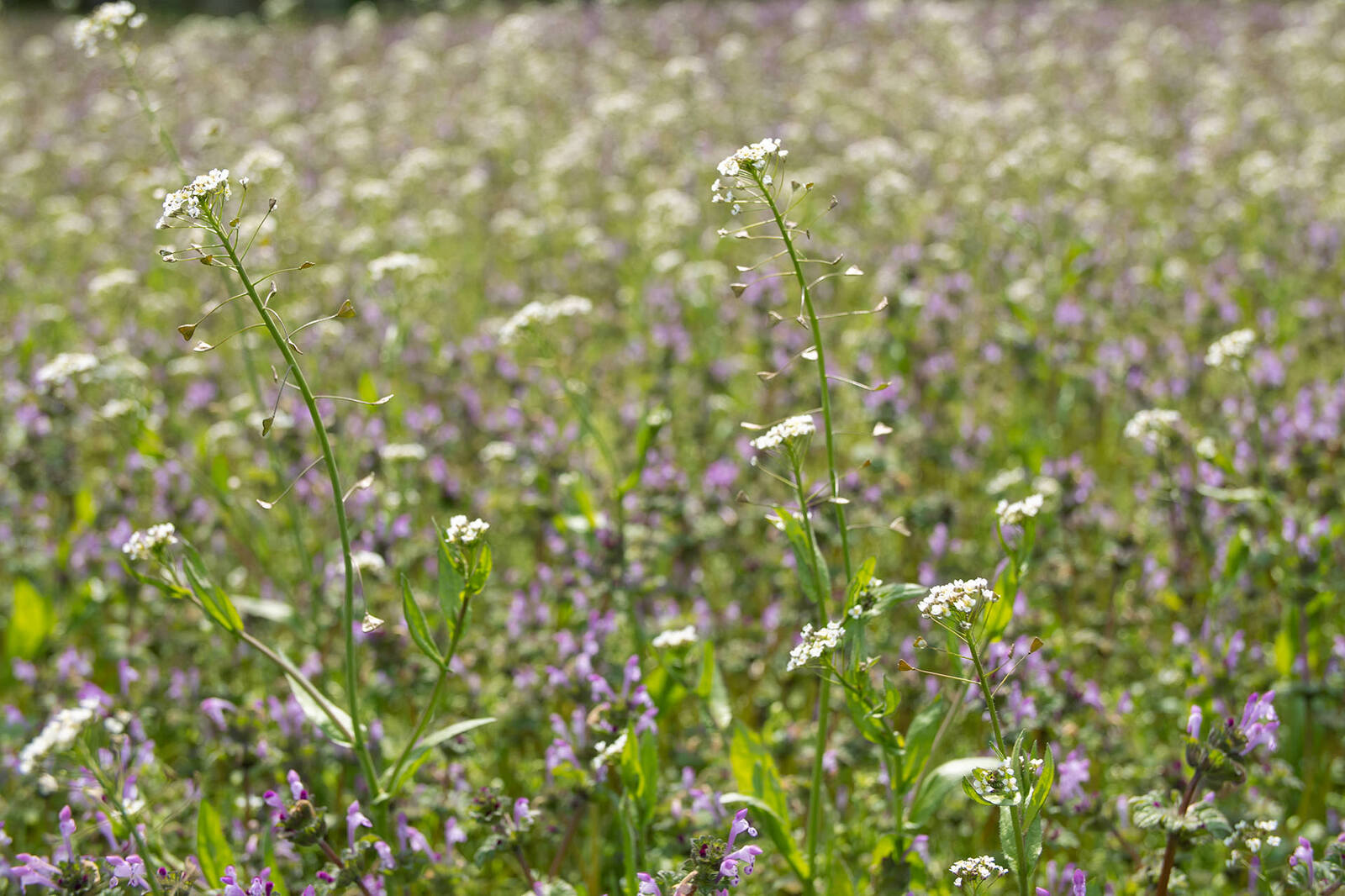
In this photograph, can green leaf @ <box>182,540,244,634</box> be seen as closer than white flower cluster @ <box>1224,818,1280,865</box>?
No

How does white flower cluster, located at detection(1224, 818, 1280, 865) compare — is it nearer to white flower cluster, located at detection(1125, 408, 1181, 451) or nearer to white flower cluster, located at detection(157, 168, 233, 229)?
white flower cluster, located at detection(1125, 408, 1181, 451)

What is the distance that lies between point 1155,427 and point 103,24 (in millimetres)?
3901

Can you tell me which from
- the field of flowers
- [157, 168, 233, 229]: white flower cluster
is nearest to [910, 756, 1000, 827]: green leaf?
the field of flowers

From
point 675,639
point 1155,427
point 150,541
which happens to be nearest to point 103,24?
point 150,541

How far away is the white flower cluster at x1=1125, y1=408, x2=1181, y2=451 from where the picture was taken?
376 cm

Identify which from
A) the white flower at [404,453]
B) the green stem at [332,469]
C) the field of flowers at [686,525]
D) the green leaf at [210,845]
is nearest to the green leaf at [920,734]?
the field of flowers at [686,525]

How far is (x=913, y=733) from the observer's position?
2.71m

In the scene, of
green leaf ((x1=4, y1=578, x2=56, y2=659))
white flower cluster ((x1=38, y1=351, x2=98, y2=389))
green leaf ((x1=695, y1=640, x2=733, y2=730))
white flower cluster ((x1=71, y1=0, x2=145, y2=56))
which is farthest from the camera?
green leaf ((x1=4, y1=578, x2=56, y2=659))

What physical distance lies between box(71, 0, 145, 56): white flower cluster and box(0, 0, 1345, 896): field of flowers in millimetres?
28

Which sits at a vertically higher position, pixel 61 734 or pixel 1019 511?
pixel 61 734

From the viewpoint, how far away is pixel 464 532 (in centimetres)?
246

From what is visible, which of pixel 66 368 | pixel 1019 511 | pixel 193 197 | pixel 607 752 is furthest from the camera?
pixel 66 368

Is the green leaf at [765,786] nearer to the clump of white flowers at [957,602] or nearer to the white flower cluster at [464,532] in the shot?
the clump of white flowers at [957,602]

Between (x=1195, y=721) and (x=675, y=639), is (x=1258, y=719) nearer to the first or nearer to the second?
(x=1195, y=721)
